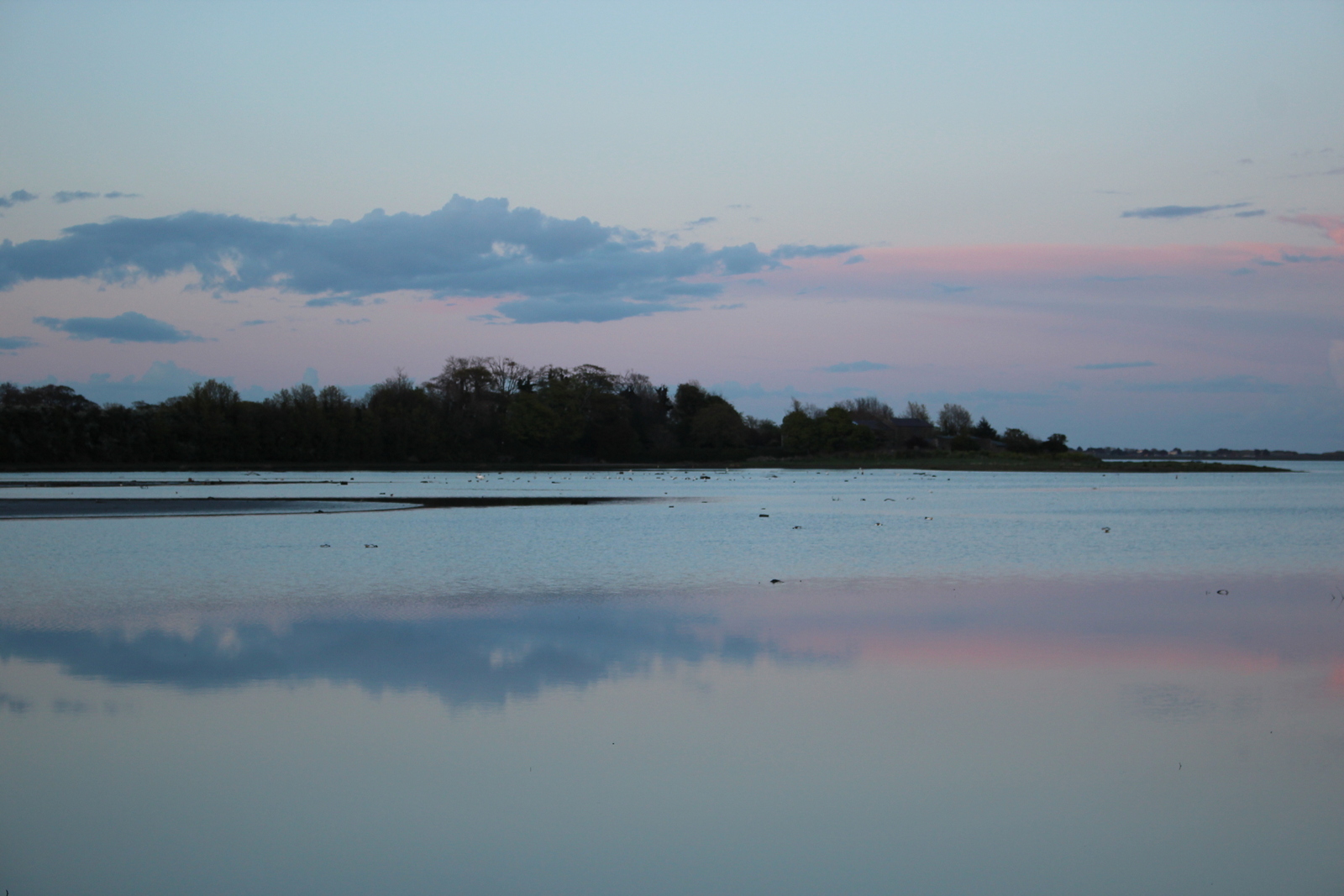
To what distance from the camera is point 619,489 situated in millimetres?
49219

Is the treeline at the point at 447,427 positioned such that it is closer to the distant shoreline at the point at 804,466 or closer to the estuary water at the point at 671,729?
the distant shoreline at the point at 804,466

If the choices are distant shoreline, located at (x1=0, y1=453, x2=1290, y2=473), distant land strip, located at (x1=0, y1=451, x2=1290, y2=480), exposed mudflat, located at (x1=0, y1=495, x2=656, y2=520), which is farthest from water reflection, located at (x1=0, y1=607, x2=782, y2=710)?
distant shoreline, located at (x1=0, y1=453, x2=1290, y2=473)

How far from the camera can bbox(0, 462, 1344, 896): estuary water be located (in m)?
4.66

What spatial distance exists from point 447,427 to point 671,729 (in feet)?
311

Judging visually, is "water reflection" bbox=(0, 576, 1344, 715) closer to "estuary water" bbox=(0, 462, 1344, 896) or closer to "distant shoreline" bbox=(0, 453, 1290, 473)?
"estuary water" bbox=(0, 462, 1344, 896)

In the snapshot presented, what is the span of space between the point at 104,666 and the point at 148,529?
50.6 feet

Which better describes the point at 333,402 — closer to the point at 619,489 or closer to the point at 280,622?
the point at 619,489

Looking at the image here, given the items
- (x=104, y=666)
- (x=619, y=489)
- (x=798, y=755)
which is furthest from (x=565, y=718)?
(x=619, y=489)

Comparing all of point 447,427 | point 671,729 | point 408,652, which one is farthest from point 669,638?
point 447,427

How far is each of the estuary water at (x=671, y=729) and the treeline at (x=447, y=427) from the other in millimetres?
70188

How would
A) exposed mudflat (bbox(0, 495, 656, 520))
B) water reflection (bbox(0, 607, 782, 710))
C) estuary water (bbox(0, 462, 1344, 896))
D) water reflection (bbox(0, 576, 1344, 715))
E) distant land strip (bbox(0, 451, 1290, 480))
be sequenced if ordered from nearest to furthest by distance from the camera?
estuary water (bbox(0, 462, 1344, 896)) < water reflection (bbox(0, 607, 782, 710)) < water reflection (bbox(0, 576, 1344, 715)) < exposed mudflat (bbox(0, 495, 656, 520)) < distant land strip (bbox(0, 451, 1290, 480))

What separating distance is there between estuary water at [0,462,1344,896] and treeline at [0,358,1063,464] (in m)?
70.2

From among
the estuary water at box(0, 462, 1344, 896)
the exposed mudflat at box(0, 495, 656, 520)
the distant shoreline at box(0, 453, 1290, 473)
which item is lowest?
the estuary water at box(0, 462, 1344, 896)

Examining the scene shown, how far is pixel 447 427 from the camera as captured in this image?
9906cm
